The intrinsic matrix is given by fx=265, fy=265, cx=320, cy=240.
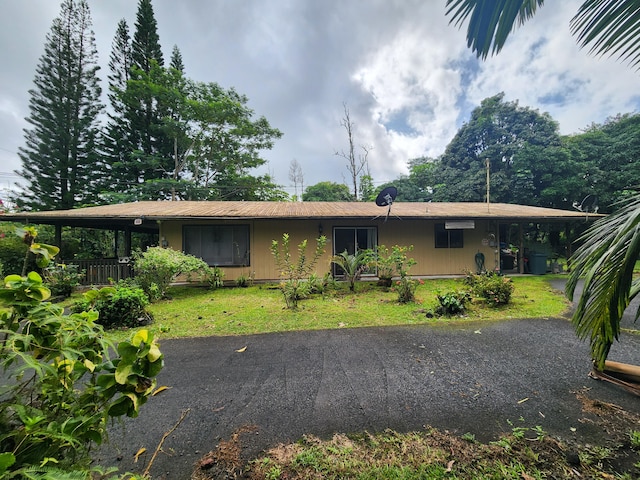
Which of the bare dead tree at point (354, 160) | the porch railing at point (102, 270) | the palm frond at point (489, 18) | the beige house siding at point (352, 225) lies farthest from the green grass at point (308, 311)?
the bare dead tree at point (354, 160)

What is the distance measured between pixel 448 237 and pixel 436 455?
30.7ft

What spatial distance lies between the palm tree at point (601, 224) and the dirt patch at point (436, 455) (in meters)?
0.61

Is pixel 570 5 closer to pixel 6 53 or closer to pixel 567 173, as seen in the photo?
pixel 567 173

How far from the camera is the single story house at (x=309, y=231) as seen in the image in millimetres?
8500

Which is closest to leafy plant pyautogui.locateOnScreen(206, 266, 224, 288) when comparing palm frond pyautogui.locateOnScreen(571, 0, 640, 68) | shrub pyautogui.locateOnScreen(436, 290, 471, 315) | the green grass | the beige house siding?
the green grass

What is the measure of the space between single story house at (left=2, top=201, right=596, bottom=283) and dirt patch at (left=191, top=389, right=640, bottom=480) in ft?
22.9

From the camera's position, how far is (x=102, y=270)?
8.22 meters

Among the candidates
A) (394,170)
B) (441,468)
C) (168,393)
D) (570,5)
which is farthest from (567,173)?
(168,393)

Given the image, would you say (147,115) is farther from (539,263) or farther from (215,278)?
(539,263)

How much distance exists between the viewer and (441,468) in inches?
66.3

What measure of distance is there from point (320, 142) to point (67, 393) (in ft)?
73.4

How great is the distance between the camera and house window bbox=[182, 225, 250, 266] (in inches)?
350

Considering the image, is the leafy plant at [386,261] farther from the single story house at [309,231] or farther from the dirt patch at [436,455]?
the dirt patch at [436,455]

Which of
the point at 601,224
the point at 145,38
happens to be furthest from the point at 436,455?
the point at 145,38
